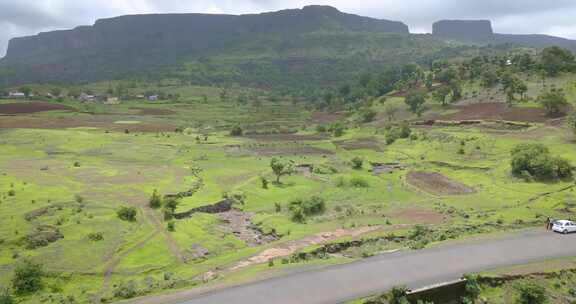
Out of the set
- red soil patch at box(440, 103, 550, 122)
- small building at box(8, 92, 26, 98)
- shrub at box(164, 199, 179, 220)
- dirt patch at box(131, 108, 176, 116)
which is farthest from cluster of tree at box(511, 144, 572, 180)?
small building at box(8, 92, 26, 98)

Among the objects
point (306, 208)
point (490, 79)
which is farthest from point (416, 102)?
point (306, 208)

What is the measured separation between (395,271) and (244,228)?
20.7 meters

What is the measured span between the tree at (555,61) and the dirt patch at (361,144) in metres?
59.5

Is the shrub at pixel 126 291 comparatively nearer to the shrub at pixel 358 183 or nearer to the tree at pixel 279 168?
the tree at pixel 279 168

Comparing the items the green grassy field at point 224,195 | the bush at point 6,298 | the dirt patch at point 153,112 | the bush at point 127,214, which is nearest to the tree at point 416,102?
the green grassy field at point 224,195

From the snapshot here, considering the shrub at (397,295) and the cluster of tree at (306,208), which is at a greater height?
the shrub at (397,295)

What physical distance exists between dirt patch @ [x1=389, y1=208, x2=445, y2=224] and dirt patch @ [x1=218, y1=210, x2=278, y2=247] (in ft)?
47.4

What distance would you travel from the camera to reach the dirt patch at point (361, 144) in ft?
325

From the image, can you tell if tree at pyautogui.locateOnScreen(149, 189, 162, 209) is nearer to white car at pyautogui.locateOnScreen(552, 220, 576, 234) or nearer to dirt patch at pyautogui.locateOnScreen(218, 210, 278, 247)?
dirt patch at pyautogui.locateOnScreen(218, 210, 278, 247)

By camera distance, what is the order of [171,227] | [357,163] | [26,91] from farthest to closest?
[26,91] → [357,163] → [171,227]

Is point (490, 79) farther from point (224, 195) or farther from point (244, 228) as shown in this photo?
point (244, 228)

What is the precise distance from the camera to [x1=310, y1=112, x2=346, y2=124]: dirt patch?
6245 inches

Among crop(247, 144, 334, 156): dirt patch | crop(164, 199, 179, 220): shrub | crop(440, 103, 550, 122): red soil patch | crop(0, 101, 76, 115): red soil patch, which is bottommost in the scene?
crop(247, 144, 334, 156): dirt patch

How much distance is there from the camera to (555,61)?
426 ft
